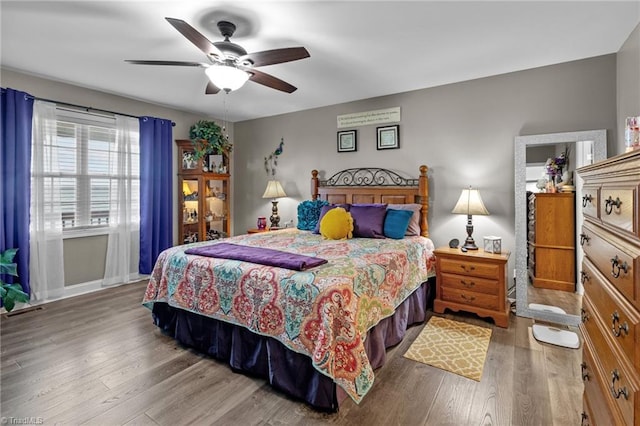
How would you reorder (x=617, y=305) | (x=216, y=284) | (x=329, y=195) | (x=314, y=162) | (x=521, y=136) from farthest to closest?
1. (x=314, y=162)
2. (x=329, y=195)
3. (x=521, y=136)
4. (x=216, y=284)
5. (x=617, y=305)

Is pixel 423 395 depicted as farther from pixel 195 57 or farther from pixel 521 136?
pixel 195 57

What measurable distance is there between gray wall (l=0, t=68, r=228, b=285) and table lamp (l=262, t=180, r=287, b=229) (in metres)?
1.97

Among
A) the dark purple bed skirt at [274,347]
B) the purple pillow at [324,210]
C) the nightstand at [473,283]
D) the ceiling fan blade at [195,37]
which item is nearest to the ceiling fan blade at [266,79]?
the ceiling fan blade at [195,37]

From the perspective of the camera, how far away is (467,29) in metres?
2.44

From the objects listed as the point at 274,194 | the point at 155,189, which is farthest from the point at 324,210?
the point at 155,189

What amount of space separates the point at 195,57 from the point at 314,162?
2.21 metres

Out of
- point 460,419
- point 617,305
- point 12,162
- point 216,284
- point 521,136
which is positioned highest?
point 521,136

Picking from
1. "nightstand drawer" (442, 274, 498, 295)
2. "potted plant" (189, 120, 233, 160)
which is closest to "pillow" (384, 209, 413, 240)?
"nightstand drawer" (442, 274, 498, 295)

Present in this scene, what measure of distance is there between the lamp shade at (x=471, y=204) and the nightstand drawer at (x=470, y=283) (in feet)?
2.18

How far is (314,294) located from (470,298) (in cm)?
198

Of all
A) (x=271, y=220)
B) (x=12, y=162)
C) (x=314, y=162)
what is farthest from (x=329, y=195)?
Result: (x=12, y=162)

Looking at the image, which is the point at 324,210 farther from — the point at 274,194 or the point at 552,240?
the point at 552,240

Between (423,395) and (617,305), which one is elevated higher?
(617,305)

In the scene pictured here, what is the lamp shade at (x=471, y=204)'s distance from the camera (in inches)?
126
